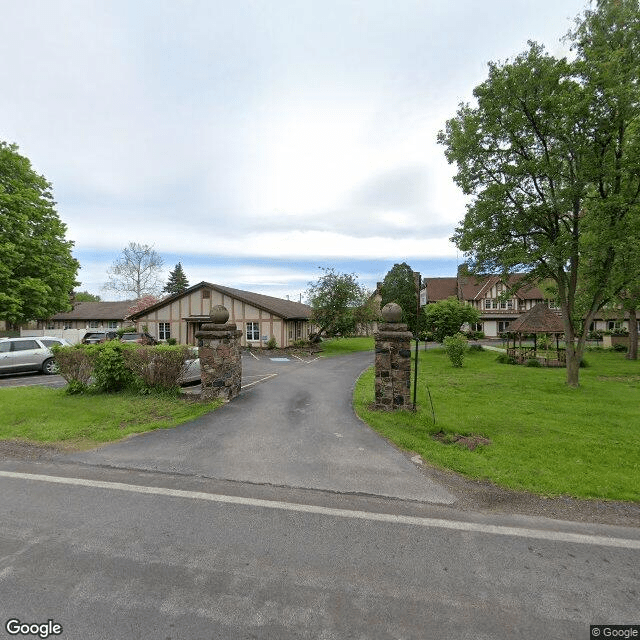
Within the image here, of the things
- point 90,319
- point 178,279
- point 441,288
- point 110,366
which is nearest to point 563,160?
point 110,366

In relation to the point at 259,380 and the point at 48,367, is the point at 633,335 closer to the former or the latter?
the point at 259,380

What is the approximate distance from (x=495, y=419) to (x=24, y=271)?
89.9ft

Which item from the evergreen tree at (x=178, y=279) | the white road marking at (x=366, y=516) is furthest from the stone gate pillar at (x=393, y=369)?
the evergreen tree at (x=178, y=279)

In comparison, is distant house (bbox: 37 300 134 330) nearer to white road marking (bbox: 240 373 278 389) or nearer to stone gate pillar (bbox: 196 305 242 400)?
white road marking (bbox: 240 373 278 389)

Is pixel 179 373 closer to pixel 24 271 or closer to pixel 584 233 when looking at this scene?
pixel 584 233

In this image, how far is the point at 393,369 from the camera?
872 centimetres

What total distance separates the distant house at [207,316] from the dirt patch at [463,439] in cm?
2159

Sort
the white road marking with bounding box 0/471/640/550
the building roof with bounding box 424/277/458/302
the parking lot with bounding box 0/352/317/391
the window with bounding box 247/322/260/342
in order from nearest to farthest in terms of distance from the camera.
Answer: the white road marking with bounding box 0/471/640/550 < the parking lot with bounding box 0/352/317/391 < the window with bounding box 247/322/260/342 < the building roof with bounding box 424/277/458/302

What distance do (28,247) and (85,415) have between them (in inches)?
782

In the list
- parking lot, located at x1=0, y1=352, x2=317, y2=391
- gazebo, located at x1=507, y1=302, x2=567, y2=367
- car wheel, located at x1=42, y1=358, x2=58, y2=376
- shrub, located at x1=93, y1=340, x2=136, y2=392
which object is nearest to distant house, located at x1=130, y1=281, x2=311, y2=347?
parking lot, located at x1=0, y1=352, x2=317, y2=391

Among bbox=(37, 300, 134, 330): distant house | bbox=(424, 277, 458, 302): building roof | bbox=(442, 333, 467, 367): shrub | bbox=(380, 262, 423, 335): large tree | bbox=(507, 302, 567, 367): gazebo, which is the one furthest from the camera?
bbox=(424, 277, 458, 302): building roof

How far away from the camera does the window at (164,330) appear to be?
2967 cm

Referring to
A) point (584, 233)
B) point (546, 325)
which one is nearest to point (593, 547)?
point (584, 233)

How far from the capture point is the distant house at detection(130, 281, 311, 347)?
28125 mm
